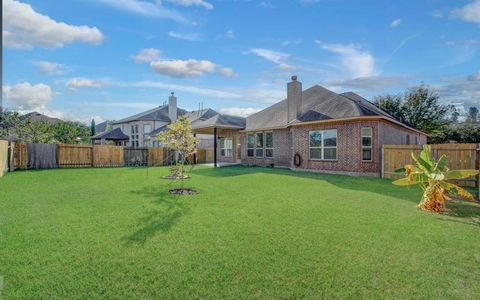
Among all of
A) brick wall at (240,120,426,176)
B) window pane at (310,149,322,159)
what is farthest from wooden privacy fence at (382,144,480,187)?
window pane at (310,149,322,159)

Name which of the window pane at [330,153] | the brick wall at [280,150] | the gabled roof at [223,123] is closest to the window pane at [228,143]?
the gabled roof at [223,123]

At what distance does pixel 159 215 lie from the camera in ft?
19.3

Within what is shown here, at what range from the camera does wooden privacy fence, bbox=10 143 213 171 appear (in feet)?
50.9

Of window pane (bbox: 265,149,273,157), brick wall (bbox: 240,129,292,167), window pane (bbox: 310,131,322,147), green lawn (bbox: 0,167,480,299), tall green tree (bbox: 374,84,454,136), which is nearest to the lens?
green lawn (bbox: 0,167,480,299)

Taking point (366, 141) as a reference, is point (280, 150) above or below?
below

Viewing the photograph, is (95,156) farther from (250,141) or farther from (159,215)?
(159,215)

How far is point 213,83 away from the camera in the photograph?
61.0ft

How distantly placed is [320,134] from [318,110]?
177cm

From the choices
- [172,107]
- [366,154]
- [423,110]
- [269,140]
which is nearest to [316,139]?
[366,154]

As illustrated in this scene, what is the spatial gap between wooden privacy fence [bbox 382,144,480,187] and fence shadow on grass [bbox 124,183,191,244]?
10409 mm

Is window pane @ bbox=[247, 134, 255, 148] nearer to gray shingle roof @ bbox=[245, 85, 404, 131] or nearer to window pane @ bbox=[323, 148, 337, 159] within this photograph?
gray shingle roof @ bbox=[245, 85, 404, 131]

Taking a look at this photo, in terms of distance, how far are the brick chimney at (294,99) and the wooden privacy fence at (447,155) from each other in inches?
233

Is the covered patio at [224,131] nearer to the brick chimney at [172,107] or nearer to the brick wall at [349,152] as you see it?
the brick wall at [349,152]

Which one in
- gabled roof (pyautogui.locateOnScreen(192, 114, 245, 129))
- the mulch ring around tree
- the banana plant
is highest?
gabled roof (pyautogui.locateOnScreen(192, 114, 245, 129))
